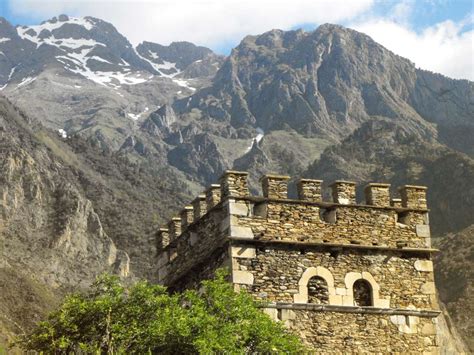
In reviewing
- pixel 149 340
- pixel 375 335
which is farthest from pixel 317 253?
pixel 149 340

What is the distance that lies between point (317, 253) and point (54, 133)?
15376 cm

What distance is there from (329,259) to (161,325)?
15.8ft

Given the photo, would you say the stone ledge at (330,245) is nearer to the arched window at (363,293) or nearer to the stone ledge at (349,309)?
the arched window at (363,293)

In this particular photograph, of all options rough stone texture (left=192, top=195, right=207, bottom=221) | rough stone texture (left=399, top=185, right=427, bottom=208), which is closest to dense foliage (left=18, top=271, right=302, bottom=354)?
rough stone texture (left=192, top=195, right=207, bottom=221)

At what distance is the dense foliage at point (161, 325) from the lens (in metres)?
20.3

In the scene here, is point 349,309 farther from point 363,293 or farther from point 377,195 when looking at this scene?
point 377,195

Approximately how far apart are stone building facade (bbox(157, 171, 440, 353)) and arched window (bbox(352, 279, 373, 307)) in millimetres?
24

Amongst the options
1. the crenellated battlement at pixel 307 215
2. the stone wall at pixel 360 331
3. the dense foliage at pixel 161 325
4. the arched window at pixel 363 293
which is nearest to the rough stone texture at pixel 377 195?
the crenellated battlement at pixel 307 215

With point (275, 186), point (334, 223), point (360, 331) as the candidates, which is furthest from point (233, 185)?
point (360, 331)

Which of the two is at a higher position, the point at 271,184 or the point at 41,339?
the point at 271,184

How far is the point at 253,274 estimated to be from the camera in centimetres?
2239

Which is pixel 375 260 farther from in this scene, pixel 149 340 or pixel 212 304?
pixel 149 340

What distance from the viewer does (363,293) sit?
76.9 ft

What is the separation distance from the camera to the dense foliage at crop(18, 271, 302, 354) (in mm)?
20266
